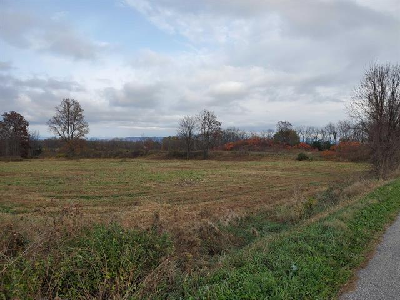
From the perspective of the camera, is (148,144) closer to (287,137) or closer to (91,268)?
(287,137)

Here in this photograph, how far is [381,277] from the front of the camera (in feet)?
18.0

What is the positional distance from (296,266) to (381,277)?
5.14 ft

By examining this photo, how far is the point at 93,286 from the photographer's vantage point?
200 inches

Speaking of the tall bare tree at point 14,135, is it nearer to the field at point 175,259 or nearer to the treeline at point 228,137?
the treeline at point 228,137

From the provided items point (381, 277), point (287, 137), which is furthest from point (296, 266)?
A: point (287, 137)

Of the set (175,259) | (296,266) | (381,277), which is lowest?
(175,259)

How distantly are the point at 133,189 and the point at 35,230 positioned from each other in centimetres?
1531

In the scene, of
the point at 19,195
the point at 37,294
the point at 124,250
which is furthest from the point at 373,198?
the point at 19,195

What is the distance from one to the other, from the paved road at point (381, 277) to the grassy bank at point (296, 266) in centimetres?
24

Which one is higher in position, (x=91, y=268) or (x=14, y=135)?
(x=14, y=135)

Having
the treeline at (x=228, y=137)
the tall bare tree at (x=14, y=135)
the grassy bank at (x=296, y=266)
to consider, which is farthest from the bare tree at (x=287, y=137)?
the grassy bank at (x=296, y=266)

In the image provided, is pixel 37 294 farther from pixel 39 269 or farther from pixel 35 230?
pixel 35 230

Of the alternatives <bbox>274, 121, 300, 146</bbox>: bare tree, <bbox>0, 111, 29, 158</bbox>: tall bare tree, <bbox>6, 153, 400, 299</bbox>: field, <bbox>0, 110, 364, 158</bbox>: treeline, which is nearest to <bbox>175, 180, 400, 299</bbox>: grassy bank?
<bbox>6, 153, 400, 299</bbox>: field

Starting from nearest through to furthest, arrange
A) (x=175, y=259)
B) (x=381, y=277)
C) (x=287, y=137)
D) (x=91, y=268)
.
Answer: (x=91, y=268) < (x=381, y=277) < (x=175, y=259) < (x=287, y=137)
